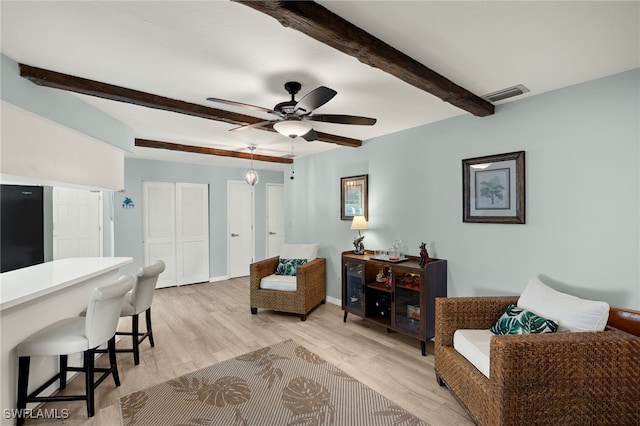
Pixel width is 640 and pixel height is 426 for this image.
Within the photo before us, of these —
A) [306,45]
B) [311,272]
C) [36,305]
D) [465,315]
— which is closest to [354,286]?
[311,272]

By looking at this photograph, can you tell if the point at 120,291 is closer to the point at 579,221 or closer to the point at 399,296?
the point at 399,296

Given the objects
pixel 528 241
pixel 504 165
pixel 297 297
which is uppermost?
pixel 504 165

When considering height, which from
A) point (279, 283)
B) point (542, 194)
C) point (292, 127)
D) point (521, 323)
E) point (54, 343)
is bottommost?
point (279, 283)

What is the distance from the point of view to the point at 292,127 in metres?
2.38

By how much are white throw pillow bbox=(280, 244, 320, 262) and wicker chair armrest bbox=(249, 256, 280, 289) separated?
281 mm

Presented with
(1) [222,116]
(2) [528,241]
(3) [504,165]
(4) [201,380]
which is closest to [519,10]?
(3) [504,165]

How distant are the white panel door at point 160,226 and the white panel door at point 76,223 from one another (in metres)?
0.73

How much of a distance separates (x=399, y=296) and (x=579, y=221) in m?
1.70

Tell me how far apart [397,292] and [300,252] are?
175 cm

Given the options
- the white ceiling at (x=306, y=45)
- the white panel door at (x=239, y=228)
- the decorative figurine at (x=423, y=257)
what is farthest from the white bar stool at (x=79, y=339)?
the white panel door at (x=239, y=228)

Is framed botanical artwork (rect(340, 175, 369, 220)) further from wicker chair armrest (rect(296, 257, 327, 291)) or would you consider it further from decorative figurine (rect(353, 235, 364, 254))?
wicker chair armrest (rect(296, 257, 327, 291))

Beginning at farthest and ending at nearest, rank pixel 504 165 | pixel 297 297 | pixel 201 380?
pixel 297 297 < pixel 504 165 < pixel 201 380

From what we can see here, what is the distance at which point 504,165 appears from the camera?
8.96ft

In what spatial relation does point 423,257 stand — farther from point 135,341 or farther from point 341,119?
point 135,341
